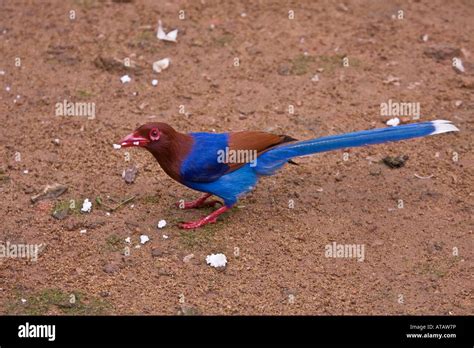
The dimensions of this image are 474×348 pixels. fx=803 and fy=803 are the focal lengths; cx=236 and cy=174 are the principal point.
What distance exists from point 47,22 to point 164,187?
3.13 meters

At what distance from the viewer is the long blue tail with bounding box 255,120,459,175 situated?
6441mm

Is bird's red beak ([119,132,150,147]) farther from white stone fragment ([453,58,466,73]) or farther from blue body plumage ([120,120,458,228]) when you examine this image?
white stone fragment ([453,58,466,73])

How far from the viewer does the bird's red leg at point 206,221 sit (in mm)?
6539

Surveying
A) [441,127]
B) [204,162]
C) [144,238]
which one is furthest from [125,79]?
[441,127]

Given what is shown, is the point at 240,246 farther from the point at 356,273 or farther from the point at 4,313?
the point at 4,313

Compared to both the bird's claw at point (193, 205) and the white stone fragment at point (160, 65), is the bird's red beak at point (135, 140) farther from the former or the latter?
the white stone fragment at point (160, 65)

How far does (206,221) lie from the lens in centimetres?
658

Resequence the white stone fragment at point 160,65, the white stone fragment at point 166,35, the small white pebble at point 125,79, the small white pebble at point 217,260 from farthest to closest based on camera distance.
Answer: the white stone fragment at point 166,35, the white stone fragment at point 160,65, the small white pebble at point 125,79, the small white pebble at point 217,260

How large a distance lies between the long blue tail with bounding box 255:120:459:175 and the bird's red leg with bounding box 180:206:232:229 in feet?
1.45

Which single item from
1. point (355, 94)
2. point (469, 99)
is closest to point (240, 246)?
point (355, 94)

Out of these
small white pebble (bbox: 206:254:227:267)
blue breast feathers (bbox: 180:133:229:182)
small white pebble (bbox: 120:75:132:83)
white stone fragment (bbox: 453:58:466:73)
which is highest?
white stone fragment (bbox: 453:58:466:73)

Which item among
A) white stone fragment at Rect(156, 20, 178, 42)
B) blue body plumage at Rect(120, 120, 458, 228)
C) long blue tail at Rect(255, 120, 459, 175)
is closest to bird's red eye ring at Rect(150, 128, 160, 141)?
blue body plumage at Rect(120, 120, 458, 228)

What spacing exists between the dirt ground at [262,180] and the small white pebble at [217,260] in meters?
0.05

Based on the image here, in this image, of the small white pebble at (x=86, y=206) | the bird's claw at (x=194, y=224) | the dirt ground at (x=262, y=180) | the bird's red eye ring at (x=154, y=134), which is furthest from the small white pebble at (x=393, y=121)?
the small white pebble at (x=86, y=206)
